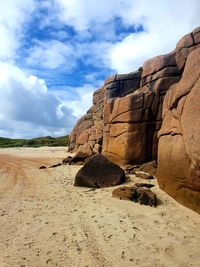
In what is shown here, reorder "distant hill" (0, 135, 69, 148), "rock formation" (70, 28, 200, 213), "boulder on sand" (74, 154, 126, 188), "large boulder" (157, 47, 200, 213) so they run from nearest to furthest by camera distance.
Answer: "large boulder" (157, 47, 200, 213) < "rock formation" (70, 28, 200, 213) < "boulder on sand" (74, 154, 126, 188) < "distant hill" (0, 135, 69, 148)

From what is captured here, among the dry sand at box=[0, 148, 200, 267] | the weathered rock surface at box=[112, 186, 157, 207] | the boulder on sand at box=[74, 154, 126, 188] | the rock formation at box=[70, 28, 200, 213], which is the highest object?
the rock formation at box=[70, 28, 200, 213]

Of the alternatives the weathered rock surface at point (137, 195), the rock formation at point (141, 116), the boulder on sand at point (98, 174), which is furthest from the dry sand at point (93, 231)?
the rock formation at point (141, 116)

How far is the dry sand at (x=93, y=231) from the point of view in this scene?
686 cm

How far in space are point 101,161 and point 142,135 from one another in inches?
191

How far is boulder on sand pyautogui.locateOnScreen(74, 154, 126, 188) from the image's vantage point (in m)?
13.6

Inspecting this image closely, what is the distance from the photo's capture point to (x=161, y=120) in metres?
18.3

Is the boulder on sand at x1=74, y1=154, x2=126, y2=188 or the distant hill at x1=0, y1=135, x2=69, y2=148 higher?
the distant hill at x1=0, y1=135, x2=69, y2=148

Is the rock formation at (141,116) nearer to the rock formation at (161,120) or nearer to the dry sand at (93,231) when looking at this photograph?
the rock formation at (161,120)

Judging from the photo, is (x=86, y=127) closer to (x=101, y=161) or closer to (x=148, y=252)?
(x=101, y=161)

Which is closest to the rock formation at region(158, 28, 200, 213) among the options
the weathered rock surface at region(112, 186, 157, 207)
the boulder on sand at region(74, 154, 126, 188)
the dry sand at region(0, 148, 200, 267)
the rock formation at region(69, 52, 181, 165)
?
the dry sand at region(0, 148, 200, 267)

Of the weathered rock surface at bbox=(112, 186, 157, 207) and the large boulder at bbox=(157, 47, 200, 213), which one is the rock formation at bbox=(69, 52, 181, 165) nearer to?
the large boulder at bbox=(157, 47, 200, 213)

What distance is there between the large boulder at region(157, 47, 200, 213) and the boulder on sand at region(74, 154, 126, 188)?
1.94 m

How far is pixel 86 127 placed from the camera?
1359 inches

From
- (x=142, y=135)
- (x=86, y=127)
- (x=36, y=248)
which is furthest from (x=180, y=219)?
(x=86, y=127)
